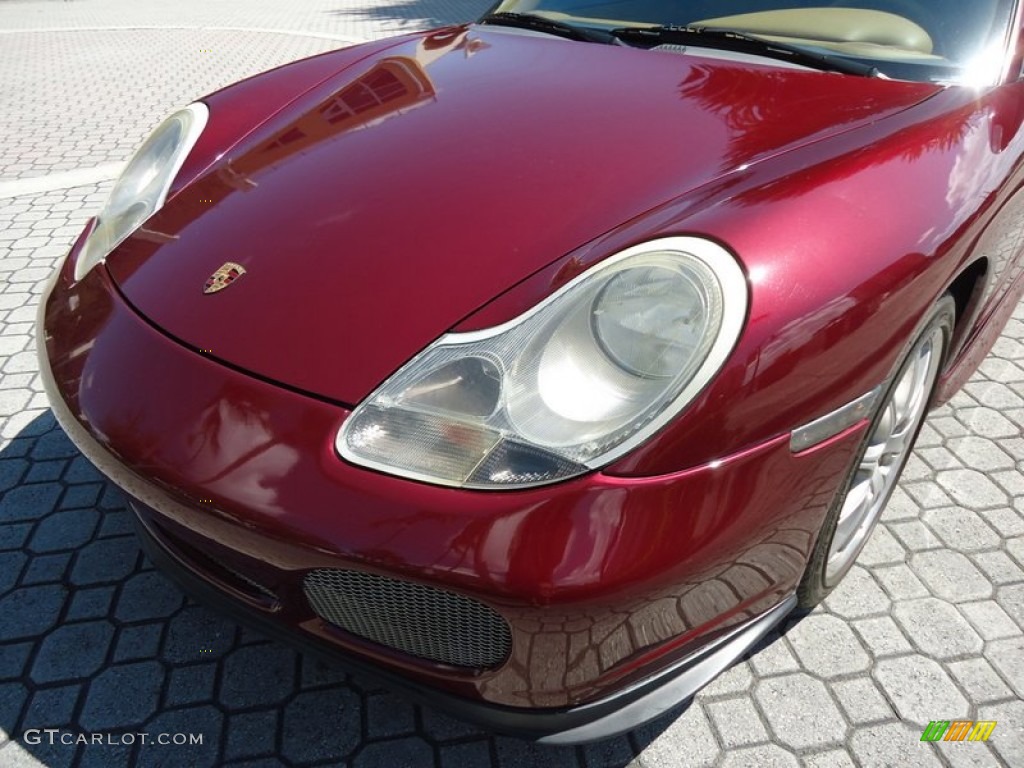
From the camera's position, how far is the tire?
1.52m

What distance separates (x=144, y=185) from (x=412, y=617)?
1366mm

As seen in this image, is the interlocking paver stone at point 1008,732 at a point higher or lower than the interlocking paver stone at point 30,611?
higher

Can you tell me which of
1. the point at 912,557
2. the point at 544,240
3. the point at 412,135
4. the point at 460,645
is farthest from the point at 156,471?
the point at 912,557

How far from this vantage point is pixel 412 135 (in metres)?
1.77

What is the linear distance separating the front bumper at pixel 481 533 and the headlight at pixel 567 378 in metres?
0.04

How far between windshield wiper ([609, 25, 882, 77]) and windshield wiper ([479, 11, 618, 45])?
0.05m

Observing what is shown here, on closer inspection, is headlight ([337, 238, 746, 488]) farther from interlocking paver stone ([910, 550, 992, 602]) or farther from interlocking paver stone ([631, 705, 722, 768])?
interlocking paver stone ([910, 550, 992, 602])

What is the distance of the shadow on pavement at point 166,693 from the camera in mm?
1605

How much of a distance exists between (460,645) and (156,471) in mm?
577

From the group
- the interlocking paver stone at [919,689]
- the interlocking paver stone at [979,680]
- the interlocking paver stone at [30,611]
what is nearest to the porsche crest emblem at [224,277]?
the interlocking paver stone at [30,611]

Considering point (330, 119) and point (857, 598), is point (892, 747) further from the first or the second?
point (330, 119)

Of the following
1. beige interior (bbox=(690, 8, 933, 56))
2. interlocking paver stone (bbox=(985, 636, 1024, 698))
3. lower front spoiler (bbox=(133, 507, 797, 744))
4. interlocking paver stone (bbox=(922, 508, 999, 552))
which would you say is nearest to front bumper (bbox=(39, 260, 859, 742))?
lower front spoiler (bbox=(133, 507, 797, 744))

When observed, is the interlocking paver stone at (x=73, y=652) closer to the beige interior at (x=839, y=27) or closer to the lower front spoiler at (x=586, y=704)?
the lower front spoiler at (x=586, y=704)

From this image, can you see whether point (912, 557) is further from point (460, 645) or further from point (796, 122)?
point (460, 645)
